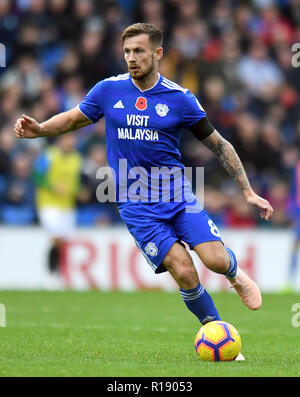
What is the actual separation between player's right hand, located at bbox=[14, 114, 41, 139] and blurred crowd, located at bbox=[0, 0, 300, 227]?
8.38 meters

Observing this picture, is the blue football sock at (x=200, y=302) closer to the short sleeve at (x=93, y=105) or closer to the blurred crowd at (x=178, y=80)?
the short sleeve at (x=93, y=105)

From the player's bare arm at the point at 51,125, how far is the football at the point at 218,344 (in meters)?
2.05

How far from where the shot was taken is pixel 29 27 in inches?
691

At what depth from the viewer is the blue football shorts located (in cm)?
716

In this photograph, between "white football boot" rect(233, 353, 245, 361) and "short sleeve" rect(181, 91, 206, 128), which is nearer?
"white football boot" rect(233, 353, 245, 361)

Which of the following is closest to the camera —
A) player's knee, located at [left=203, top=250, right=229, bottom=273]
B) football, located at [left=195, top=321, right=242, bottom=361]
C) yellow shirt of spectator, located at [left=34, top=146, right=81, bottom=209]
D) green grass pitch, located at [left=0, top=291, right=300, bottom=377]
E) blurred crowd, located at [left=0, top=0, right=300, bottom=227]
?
green grass pitch, located at [left=0, top=291, right=300, bottom=377]

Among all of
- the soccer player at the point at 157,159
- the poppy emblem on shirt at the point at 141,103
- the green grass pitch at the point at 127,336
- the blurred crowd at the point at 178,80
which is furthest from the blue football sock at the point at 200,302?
the blurred crowd at the point at 178,80

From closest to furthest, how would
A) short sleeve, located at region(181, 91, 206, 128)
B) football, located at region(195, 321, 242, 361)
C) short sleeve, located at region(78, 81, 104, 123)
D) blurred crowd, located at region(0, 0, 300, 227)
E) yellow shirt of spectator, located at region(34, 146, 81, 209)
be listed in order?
1. football, located at region(195, 321, 242, 361)
2. short sleeve, located at region(181, 91, 206, 128)
3. short sleeve, located at region(78, 81, 104, 123)
4. yellow shirt of spectator, located at region(34, 146, 81, 209)
5. blurred crowd, located at region(0, 0, 300, 227)

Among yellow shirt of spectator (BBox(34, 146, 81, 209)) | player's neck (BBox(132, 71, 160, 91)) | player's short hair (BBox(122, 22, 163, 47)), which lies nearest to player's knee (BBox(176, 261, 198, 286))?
player's neck (BBox(132, 71, 160, 91))

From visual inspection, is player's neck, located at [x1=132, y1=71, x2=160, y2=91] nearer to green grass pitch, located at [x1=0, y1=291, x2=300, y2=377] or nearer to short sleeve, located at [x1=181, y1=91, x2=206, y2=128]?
short sleeve, located at [x1=181, y1=91, x2=206, y2=128]

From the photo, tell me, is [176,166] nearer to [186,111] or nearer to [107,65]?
[186,111]

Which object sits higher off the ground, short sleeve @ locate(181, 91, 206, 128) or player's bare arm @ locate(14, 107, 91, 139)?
short sleeve @ locate(181, 91, 206, 128)

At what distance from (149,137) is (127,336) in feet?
8.13
